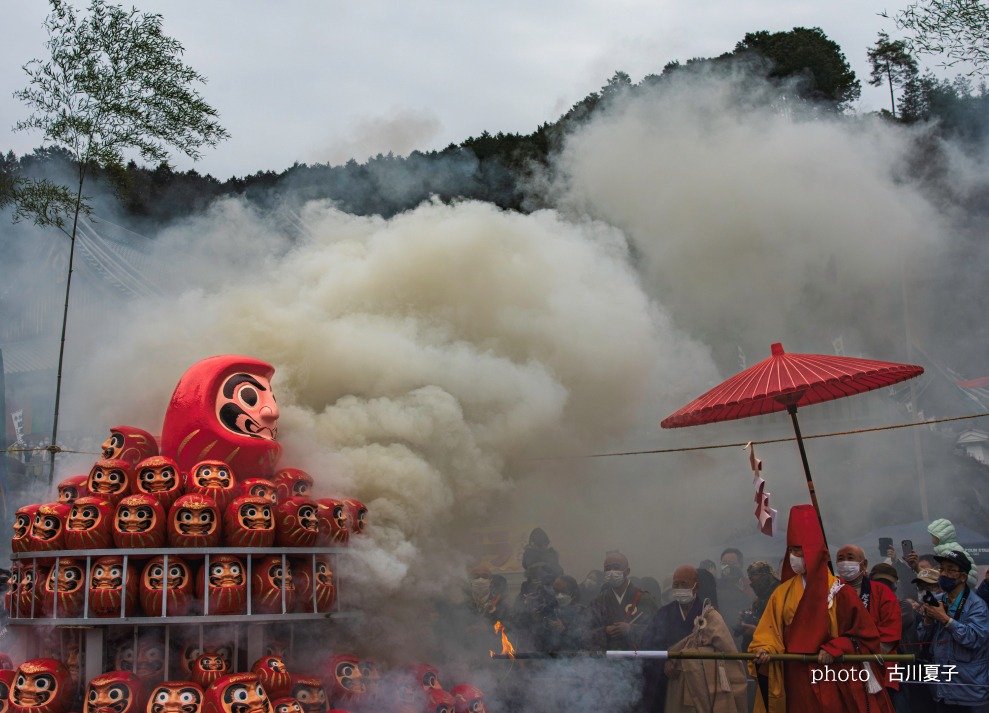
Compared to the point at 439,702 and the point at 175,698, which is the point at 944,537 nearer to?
the point at 439,702

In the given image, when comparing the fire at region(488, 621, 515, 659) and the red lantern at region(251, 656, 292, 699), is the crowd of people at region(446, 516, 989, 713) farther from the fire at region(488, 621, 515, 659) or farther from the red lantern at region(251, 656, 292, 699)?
the red lantern at region(251, 656, 292, 699)

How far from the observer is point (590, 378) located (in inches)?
484

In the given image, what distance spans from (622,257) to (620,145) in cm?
212

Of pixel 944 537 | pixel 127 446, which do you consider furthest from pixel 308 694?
pixel 944 537

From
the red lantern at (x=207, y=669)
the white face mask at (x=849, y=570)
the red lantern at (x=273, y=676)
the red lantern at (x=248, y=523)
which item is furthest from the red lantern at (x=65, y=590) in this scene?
the white face mask at (x=849, y=570)

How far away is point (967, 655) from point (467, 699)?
4420 millimetres

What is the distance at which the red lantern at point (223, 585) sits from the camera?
775cm

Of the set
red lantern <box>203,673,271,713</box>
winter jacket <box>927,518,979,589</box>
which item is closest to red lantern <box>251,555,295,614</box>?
red lantern <box>203,673,271,713</box>

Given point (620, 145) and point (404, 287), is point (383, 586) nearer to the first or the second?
point (404, 287)

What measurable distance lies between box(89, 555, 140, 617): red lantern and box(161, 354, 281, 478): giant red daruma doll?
125 centimetres

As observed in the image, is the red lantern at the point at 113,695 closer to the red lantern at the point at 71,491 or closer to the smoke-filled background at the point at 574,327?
the red lantern at the point at 71,491

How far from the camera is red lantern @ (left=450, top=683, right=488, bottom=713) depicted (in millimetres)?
8852

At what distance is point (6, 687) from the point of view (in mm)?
7957

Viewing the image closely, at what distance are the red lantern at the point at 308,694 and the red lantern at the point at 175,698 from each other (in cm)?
88
